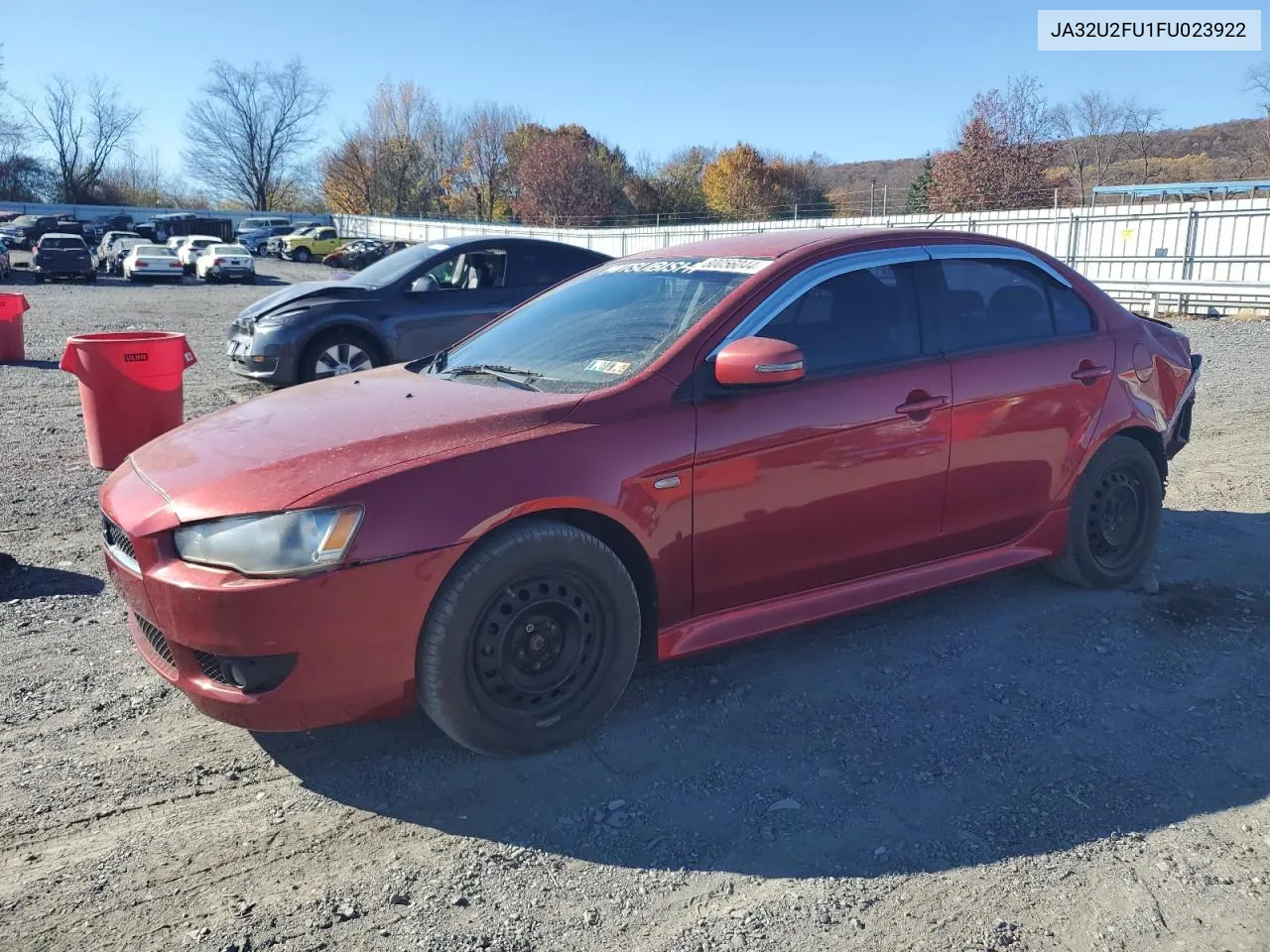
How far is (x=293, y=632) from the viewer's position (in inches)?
113

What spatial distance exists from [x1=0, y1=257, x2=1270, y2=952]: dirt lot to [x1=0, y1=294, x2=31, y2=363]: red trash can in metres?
10.8

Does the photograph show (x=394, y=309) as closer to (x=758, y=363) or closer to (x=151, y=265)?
(x=758, y=363)

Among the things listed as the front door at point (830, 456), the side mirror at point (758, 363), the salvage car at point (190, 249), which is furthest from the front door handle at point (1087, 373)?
the salvage car at point (190, 249)

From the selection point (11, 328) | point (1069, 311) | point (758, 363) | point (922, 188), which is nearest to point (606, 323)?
point (758, 363)

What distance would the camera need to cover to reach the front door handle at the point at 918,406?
3996 millimetres

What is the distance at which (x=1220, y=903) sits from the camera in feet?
8.53

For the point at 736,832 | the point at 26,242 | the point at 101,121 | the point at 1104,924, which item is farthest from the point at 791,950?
the point at 101,121

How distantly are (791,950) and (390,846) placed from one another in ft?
3.79

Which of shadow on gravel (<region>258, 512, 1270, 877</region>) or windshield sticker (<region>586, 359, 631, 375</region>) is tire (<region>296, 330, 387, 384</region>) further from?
shadow on gravel (<region>258, 512, 1270, 877</region>)

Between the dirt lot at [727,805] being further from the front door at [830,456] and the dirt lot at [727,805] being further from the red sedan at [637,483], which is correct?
the front door at [830,456]

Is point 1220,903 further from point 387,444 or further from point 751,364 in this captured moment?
point 387,444

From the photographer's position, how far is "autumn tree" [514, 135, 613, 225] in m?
58.3

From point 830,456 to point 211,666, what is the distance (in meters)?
2.25

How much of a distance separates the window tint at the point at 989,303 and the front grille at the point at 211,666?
3.04 metres
